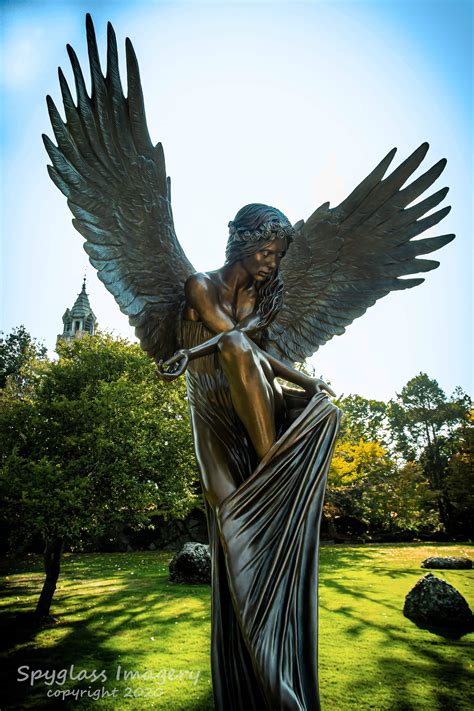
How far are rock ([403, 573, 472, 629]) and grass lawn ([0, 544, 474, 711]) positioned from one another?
24 cm

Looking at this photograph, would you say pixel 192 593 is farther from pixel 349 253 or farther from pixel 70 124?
pixel 70 124

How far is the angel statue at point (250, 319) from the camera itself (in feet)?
6.70

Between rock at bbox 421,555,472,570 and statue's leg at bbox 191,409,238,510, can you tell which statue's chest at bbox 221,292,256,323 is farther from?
rock at bbox 421,555,472,570

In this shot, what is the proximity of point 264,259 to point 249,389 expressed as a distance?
0.90m

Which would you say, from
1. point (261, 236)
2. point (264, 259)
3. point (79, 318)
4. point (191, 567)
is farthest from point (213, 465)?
point (79, 318)

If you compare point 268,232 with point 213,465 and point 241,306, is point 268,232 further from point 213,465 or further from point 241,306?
point 213,465

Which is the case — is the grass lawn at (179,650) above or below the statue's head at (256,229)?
below

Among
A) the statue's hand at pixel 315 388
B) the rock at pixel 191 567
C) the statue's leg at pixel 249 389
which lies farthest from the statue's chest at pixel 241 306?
the rock at pixel 191 567

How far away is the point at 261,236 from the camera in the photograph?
8.85 feet

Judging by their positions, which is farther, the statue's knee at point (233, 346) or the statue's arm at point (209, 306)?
the statue's arm at point (209, 306)

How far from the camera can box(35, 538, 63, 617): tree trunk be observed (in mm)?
7059

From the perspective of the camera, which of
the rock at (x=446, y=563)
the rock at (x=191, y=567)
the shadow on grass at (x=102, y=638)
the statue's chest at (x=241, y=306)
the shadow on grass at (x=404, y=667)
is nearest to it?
the statue's chest at (x=241, y=306)

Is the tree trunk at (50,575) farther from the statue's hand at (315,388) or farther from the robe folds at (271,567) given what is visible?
the statue's hand at (315,388)

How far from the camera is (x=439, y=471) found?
33062 millimetres
